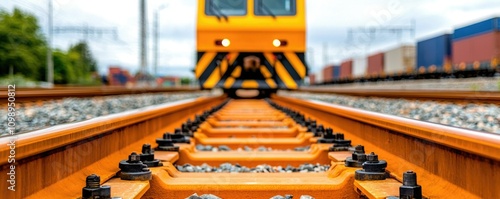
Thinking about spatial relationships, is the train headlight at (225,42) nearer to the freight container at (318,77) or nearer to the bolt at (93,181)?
the bolt at (93,181)

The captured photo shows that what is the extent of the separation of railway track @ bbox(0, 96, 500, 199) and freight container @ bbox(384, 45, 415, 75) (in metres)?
33.0

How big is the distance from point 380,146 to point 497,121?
450cm

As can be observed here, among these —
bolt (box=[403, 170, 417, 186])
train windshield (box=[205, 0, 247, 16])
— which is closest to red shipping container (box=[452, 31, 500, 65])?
train windshield (box=[205, 0, 247, 16])

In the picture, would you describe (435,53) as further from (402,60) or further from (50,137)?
(50,137)

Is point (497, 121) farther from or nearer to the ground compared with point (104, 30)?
nearer to the ground

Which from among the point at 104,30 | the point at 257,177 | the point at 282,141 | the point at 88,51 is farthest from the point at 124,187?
the point at 88,51

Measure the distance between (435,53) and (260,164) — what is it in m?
30.9

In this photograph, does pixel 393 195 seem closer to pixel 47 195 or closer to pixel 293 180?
pixel 293 180

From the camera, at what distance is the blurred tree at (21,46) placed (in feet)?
153

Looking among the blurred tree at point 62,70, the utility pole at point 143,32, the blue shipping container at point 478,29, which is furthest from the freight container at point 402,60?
the blurred tree at point 62,70

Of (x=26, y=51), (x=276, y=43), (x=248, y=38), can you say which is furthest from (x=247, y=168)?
(x=26, y=51)

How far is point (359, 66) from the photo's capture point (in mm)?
46281

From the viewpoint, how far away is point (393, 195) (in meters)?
2.11

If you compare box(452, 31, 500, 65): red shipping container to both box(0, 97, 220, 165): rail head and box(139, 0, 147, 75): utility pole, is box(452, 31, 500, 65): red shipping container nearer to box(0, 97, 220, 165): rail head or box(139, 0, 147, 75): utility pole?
box(139, 0, 147, 75): utility pole
